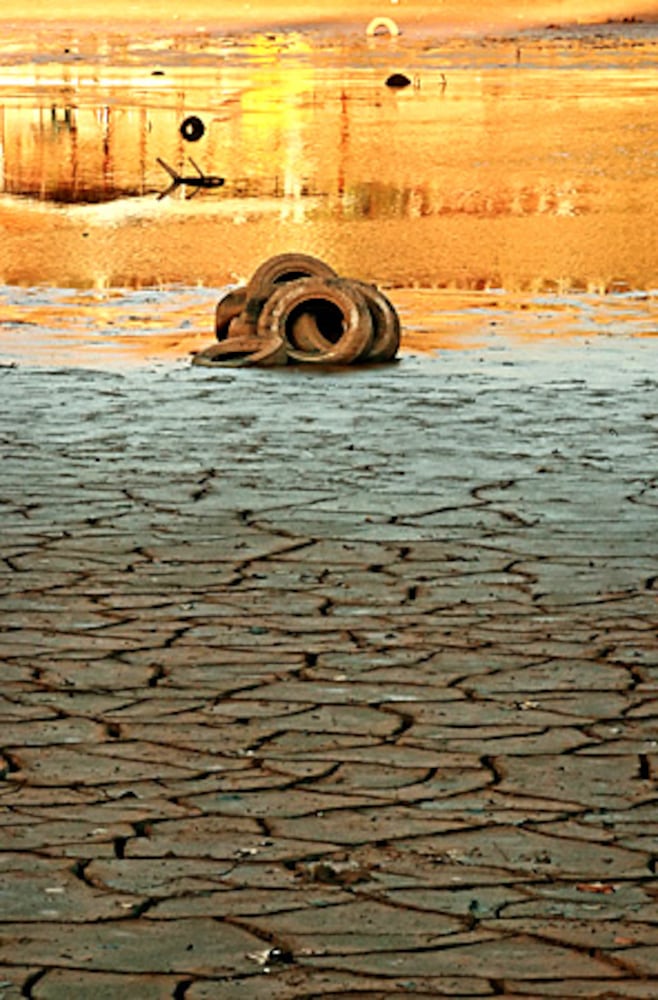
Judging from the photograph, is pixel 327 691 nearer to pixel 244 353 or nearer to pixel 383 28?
pixel 244 353

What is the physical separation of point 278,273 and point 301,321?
829 millimetres

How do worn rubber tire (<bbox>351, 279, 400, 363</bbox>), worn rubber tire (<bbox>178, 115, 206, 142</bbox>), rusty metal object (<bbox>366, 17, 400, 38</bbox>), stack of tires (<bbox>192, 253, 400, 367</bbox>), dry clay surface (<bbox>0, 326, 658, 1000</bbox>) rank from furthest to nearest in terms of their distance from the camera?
rusty metal object (<bbox>366, 17, 400, 38</bbox>)
worn rubber tire (<bbox>178, 115, 206, 142</bbox>)
worn rubber tire (<bbox>351, 279, 400, 363</bbox>)
stack of tires (<bbox>192, 253, 400, 367</bbox>)
dry clay surface (<bbox>0, 326, 658, 1000</bbox>)

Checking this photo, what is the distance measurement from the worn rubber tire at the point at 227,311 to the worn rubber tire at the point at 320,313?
0.42 metres

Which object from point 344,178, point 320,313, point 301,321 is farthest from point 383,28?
point 301,321

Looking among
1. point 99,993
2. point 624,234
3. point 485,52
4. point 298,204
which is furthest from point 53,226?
point 485,52

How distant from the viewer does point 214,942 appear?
4641mm

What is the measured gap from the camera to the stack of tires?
15.0 meters

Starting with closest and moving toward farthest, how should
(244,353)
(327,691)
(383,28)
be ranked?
(327,691), (244,353), (383,28)

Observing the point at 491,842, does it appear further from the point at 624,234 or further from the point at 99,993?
the point at 624,234

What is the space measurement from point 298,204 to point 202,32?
126 m

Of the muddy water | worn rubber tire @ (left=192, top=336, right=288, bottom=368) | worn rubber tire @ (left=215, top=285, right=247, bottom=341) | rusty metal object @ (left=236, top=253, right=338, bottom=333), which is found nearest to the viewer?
worn rubber tire @ (left=192, top=336, right=288, bottom=368)

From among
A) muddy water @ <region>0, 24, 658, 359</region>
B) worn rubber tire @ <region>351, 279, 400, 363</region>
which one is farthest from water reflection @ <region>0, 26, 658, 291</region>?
worn rubber tire @ <region>351, 279, 400, 363</region>

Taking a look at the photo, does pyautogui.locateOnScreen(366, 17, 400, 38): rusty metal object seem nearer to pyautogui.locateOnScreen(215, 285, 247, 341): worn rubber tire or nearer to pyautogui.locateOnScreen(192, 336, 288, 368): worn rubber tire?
pyautogui.locateOnScreen(215, 285, 247, 341): worn rubber tire

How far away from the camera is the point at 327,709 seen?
21.3 feet
